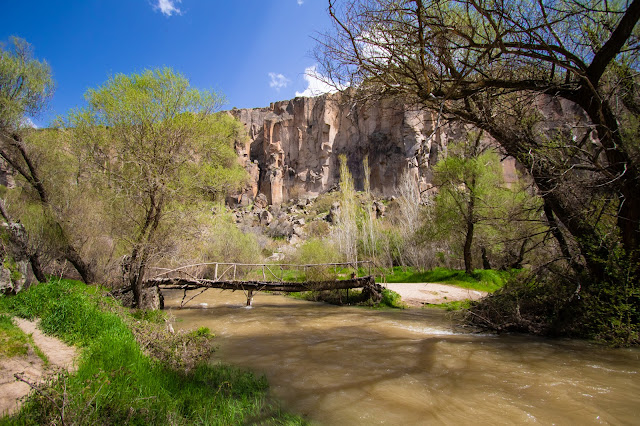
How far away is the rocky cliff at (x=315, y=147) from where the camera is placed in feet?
189

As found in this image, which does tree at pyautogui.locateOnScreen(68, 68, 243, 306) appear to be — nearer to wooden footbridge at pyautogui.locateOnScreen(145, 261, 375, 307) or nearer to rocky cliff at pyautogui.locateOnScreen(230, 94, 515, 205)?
wooden footbridge at pyautogui.locateOnScreen(145, 261, 375, 307)

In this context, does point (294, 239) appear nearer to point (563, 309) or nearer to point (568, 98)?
point (563, 309)

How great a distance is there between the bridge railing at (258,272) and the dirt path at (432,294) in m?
2.59

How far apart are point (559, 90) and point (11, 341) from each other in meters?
9.44

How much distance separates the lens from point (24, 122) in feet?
37.0

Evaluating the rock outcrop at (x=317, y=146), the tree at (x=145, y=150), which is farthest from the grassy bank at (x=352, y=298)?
the rock outcrop at (x=317, y=146)

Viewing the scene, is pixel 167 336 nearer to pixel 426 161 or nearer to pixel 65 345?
pixel 65 345

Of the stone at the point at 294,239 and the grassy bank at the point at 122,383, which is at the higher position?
the stone at the point at 294,239

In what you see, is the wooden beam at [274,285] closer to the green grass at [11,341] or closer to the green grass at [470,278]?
the green grass at [470,278]

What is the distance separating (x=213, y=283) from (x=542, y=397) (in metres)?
12.8

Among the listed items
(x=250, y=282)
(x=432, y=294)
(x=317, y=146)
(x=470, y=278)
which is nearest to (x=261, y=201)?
(x=317, y=146)

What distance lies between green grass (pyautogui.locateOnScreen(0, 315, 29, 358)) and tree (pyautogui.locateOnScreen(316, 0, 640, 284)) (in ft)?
19.0

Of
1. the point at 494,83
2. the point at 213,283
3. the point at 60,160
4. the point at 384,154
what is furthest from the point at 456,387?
the point at 384,154

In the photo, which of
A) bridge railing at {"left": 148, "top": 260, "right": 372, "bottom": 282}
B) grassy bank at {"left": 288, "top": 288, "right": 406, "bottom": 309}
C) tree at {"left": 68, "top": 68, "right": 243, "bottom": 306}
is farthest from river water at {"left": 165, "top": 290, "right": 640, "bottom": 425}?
bridge railing at {"left": 148, "top": 260, "right": 372, "bottom": 282}
